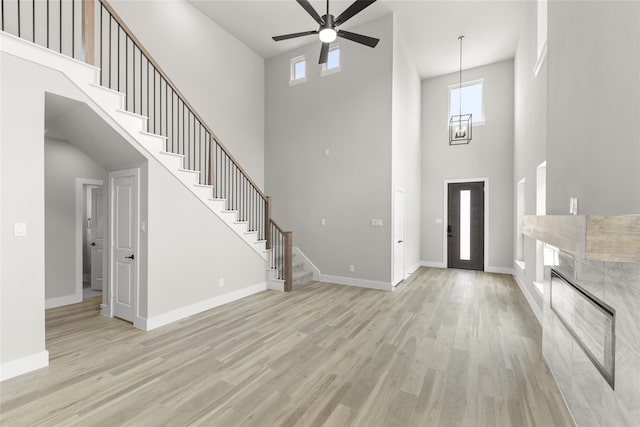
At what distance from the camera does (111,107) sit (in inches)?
134

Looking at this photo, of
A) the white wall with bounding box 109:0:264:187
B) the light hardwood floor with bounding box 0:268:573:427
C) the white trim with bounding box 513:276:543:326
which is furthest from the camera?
the white wall with bounding box 109:0:264:187

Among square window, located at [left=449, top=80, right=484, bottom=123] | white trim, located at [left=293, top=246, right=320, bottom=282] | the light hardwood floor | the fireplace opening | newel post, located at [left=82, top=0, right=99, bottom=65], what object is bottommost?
the light hardwood floor

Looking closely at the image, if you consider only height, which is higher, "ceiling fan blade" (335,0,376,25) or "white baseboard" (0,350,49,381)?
"ceiling fan blade" (335,0,376,25)

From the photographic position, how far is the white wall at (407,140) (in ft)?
19.7

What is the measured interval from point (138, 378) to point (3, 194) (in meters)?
2.08

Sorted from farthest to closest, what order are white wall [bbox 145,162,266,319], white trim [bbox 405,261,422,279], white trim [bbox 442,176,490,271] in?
white trim [bbox 442,176,490,271], white trim [bbox 405,261,422,279], white wall [bbox 145,162,266,319]

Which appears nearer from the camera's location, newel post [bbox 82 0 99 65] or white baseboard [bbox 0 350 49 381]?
white baseboard [bbox 0 350 49 381]

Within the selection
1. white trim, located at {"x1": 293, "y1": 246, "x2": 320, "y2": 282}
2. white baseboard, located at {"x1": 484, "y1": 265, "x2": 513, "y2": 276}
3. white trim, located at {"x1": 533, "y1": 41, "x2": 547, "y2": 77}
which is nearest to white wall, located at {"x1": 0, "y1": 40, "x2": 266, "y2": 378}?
white trim, located at {"x1": 293, "y1": 246, "x2": 320, "y2": 282}

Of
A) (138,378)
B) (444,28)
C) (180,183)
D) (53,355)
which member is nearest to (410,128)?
(444,28)

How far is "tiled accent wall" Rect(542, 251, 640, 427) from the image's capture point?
139cm

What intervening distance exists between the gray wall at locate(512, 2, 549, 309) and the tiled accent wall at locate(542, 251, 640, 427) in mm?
2094

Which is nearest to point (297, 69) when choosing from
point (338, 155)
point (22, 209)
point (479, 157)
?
point (338, 155)

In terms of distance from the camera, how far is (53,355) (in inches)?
121

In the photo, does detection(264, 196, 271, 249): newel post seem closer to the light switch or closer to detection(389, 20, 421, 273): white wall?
detection(389, 20, 421, 273): white wall
